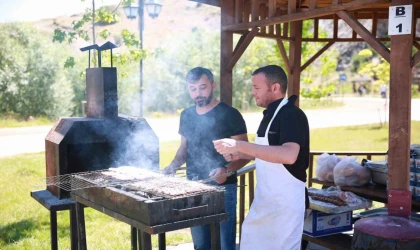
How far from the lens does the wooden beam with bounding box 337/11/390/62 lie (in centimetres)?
421

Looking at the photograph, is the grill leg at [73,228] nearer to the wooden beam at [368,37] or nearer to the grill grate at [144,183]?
the grill grate at [144,183]

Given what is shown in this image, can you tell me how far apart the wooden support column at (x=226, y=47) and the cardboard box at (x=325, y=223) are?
2.11 m

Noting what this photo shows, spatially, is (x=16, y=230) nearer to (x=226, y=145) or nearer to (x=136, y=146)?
(x=136, y=146)

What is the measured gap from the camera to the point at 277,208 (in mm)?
3324

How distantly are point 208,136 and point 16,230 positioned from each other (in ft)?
12.8

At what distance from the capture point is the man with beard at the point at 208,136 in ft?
12.5

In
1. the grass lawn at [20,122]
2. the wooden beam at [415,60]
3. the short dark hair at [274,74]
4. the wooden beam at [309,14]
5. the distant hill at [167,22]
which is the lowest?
the grass lawn at [20,122]

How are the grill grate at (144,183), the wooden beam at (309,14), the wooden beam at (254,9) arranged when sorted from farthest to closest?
the wooden beam at (254,9) → the wooden beam at (309,14) → the grill grate at (144,183)

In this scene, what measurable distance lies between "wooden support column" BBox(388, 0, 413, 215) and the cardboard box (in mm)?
832

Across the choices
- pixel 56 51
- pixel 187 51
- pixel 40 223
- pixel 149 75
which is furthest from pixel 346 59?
pixel 40 223

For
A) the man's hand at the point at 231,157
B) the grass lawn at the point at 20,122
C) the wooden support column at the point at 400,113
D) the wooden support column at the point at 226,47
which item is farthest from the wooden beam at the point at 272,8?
the grass lawn at the point at 20,122

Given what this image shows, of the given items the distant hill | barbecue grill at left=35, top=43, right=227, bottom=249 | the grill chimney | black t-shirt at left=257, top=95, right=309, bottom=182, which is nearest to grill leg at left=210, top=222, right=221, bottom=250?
barbecue grill at left=35, top=43, right=227, bottom=249

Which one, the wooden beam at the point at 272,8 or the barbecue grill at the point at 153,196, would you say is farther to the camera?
the wooden beam at the point at 272,8

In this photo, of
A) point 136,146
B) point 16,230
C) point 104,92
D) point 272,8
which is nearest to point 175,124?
point 16,230
